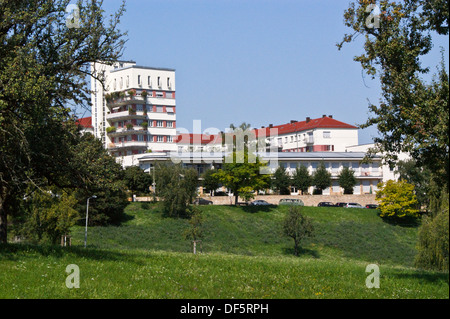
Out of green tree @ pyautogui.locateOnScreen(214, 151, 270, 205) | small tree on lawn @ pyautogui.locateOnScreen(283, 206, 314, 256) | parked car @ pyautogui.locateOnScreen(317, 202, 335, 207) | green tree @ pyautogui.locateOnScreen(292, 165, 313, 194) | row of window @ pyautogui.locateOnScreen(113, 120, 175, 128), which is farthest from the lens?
row of window @ pyautogui.locateOnScreen(113, 120, 175, 128)

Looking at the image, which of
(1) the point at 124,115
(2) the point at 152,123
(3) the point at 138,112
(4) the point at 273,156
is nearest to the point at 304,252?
(4) the point at 273,156

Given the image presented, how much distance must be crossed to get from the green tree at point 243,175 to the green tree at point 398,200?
754 inches

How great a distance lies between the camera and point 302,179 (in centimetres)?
10194

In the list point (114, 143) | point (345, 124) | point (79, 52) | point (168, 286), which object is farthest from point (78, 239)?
point (345, 124)

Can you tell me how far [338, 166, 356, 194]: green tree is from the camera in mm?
103875

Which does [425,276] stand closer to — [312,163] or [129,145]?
[312,163]

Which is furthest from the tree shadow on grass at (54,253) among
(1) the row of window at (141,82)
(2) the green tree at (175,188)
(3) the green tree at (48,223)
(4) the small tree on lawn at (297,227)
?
(1) the row of window at (141,82)

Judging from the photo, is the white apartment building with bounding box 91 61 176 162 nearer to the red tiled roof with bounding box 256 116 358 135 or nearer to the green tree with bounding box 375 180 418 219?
the red tiled roof with bounding box 256 116 358 135

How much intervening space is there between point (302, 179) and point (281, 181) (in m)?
4.31

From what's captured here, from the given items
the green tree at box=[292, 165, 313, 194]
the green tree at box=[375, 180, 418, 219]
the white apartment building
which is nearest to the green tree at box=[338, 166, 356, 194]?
the green tree at box=[292, 165, 313, 194]

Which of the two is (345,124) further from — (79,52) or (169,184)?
(79,52)

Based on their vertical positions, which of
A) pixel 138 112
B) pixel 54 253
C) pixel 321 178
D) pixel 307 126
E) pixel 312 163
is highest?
pixel 138 112

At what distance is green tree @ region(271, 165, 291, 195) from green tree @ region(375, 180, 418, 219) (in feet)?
58.1

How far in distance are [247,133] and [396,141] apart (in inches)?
3851
